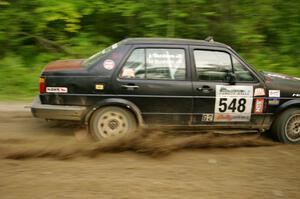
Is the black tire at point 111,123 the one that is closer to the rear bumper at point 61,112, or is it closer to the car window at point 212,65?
the rear bumper at point 61,112

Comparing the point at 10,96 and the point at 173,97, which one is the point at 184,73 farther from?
the point at 10,96

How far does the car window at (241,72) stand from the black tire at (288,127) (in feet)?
2.70

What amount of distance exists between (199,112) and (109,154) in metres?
1.51

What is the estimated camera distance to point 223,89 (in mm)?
6645

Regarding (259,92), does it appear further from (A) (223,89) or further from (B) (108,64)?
(B) (108,64)

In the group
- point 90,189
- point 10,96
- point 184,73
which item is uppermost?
point 184,73

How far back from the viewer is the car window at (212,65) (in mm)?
6652

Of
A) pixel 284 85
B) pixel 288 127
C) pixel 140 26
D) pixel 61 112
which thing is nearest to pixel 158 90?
pixel 61 112

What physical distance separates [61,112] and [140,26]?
6616 mm

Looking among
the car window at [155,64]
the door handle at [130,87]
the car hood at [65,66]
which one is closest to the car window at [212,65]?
the car window at [155,64]

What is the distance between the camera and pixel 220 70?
22.0 feet

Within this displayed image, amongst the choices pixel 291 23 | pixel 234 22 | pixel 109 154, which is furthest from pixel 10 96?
pixel 291 23

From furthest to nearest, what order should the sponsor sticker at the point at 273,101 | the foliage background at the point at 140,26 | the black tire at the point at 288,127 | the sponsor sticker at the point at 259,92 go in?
the foliage background at the point at 140,26, the black tire at the point at 288,127, the sponsor sticker at the point at 273,101, the sponsor sticker at the point at 259,92

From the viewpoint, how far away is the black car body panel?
6.45m
